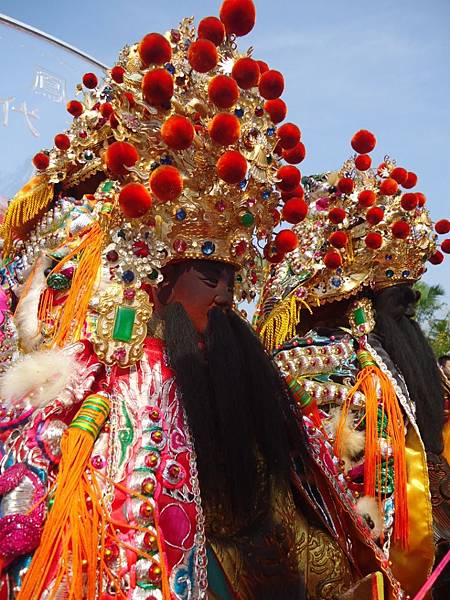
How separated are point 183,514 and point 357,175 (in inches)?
111

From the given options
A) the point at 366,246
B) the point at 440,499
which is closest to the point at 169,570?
the point at 440,499

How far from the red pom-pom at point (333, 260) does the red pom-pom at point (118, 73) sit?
2.10m

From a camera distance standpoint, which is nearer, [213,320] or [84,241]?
[213,320]

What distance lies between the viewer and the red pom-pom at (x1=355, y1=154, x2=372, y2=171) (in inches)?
159

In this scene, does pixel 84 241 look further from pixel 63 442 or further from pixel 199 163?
pixel 63 442

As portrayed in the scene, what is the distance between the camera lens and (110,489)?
201 cm

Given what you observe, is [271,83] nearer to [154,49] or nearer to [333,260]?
[154,49]

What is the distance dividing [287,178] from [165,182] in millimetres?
513

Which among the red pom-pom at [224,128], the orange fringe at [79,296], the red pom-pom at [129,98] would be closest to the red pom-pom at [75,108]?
the orange fringe at [79,296]

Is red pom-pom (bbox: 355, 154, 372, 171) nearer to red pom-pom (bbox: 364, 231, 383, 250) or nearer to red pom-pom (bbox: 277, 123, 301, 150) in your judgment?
red pom-pom (bbox: 364, 231, 383, 250)

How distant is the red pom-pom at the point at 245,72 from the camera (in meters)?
2.26

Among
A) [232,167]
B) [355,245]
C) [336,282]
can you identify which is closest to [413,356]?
[336,282]

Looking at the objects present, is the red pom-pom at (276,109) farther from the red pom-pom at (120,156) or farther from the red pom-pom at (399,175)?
the red pom-pom at (399,175)

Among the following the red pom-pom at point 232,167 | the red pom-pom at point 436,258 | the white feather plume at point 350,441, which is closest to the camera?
the red pom-pom at point 232,167
